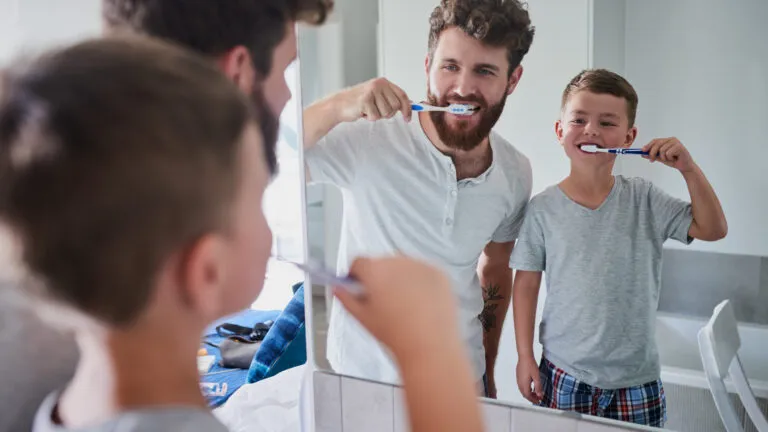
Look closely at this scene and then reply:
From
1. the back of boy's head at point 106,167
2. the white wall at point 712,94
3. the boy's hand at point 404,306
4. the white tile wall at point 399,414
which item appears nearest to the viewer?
the back of boy's head at point 106,167

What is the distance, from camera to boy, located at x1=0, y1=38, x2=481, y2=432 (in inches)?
17.6

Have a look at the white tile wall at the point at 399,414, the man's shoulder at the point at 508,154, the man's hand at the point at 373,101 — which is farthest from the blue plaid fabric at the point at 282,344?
the man's shoulder at the point at 508,154

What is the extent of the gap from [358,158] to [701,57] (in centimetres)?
56

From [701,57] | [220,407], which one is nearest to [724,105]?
[701,57]

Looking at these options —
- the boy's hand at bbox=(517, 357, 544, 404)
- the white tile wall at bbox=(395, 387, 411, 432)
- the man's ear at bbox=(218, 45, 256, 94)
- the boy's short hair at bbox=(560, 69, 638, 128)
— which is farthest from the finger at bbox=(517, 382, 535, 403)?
the man's ear at bbox=(218, 45, 256, 94)

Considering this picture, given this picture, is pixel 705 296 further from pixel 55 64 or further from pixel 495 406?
pixel 55 64

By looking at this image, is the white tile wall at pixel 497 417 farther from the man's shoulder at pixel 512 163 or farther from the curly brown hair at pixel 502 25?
the curly brown hair at pixel 502 25

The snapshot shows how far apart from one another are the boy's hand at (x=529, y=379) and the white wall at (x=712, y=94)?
32cm

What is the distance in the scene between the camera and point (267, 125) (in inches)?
29.7

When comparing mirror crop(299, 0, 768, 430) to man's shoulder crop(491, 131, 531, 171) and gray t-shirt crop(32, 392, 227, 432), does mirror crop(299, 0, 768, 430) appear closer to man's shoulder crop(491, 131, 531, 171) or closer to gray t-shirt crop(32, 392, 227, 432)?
man's shoulder crop(491, 131, 531, 171)

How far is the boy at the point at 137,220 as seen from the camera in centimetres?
45

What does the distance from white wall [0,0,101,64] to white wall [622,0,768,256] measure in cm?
73

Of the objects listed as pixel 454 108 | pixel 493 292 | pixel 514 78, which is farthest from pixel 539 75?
pixel 493 292

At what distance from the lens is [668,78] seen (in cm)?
94
